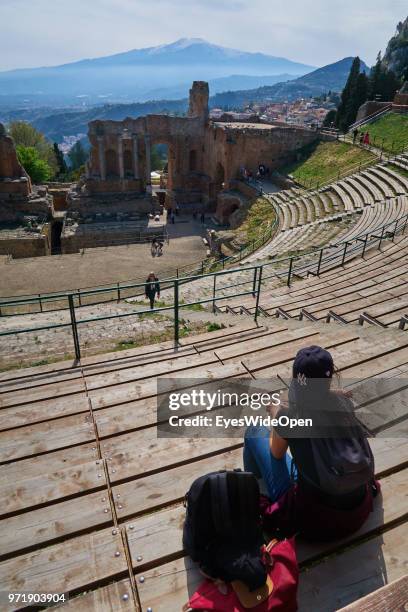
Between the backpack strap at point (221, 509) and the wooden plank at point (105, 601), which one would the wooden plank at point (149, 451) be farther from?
the backpack strap at point (221, 509)

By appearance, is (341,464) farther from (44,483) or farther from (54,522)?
(44,483)

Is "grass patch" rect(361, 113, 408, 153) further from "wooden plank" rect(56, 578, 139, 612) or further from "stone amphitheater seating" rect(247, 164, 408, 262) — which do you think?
"wooden plank" rect(56, 578, 139, 612)

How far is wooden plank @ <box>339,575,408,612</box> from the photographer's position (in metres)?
1.75

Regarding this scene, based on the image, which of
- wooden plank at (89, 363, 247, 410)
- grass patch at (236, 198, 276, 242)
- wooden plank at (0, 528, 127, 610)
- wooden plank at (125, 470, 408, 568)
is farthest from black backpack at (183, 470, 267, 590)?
grass patch at (236, 198, 276, 242)

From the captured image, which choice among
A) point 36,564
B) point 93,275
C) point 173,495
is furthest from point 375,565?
point 93,275

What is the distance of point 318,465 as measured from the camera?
252cm

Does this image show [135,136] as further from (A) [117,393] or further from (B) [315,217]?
(A) [117,393]

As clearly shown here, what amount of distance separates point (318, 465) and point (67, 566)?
5.96 ft

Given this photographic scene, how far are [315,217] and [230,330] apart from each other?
17.3m

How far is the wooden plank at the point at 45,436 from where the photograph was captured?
3695mm

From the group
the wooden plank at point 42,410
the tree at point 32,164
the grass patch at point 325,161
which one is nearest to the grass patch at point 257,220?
the grass patch at point 325,161

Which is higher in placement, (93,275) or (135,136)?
(135,136)

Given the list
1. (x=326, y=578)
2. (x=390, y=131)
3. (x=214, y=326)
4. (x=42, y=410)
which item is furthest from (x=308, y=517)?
(x=390, y=131)

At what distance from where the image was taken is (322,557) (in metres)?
2.70
